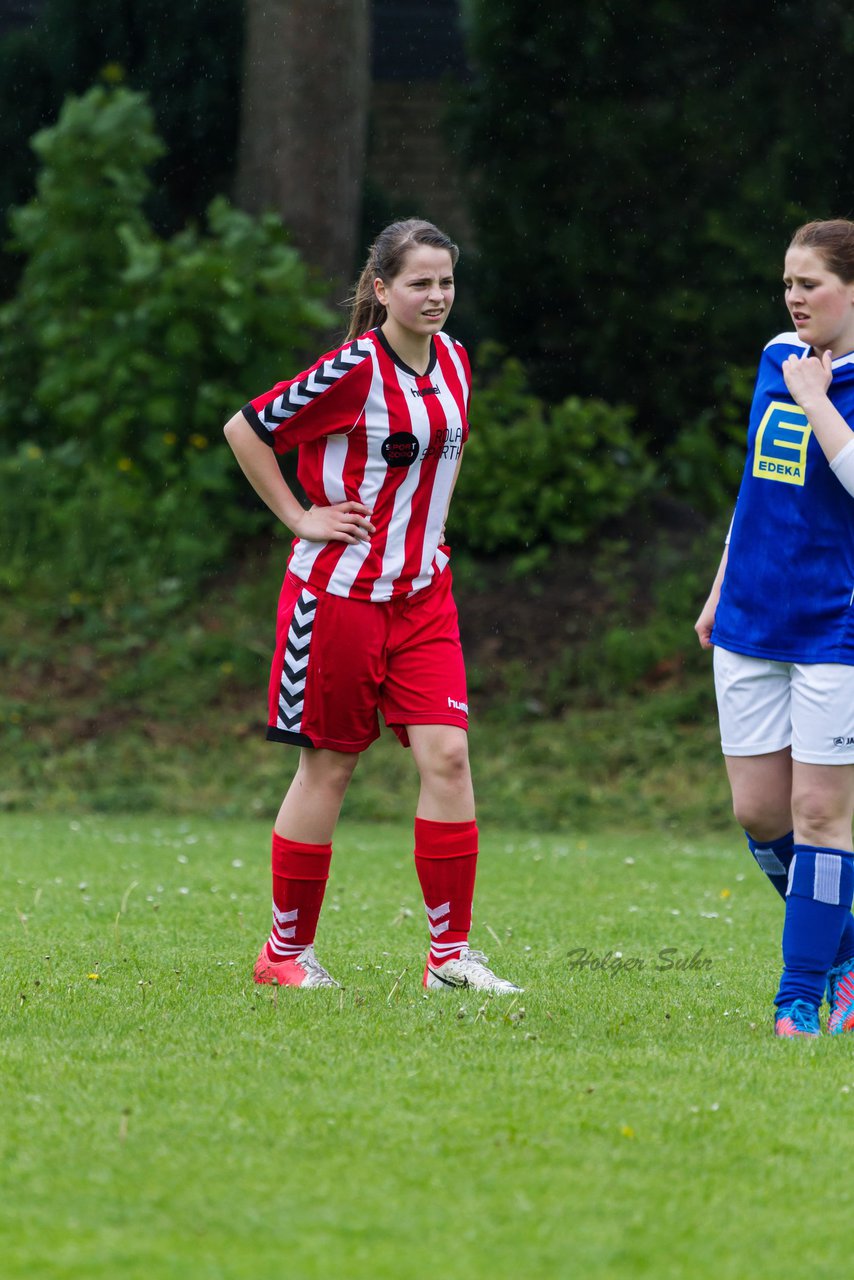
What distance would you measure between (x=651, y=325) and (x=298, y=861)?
29.9 feet

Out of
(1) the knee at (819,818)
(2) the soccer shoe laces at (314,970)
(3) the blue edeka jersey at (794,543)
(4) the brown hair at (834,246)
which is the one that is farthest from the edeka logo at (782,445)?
(2) the soccer shoe laces at (314,970)

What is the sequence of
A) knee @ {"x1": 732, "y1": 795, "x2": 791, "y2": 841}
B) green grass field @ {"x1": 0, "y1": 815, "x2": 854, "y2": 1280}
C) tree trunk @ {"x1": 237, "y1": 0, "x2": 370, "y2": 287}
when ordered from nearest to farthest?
green grass field @ {"x1": 0, "y1": 815, "x2": 854, "y2": 1280}
knee @ {"x1": 732, "y1": 795, "x2": 791, "y2": 841}
tree trunk @ {"x1": 237, "y1": 0, "x2": 370, "y2": 287}

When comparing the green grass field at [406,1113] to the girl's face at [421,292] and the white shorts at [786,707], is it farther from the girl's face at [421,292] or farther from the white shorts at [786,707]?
the girl's face at [421,292]

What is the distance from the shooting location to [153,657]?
11.9 meters

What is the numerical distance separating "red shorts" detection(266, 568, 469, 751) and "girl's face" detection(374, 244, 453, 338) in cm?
75

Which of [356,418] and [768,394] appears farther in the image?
[356,418]

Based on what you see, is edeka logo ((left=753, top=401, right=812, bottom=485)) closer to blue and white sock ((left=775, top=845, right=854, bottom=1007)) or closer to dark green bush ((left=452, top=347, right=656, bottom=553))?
blue and white sock ((left=775, top=845, right=854, bottom=1007))

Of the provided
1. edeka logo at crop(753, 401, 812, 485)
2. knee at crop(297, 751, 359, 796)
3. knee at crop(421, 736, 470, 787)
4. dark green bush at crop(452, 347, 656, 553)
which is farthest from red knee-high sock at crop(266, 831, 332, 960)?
dark green bush at crop(452, 347, 656, 553)

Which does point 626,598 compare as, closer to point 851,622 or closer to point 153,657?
point 153,657

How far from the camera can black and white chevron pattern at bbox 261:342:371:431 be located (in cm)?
467

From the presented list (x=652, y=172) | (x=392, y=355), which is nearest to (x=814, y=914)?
(x=392, y=355)

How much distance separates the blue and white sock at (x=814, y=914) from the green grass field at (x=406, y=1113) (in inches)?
7.1

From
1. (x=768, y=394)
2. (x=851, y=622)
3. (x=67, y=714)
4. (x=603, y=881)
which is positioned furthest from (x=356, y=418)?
(x=67, y=714)

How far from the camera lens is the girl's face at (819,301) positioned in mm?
4223
